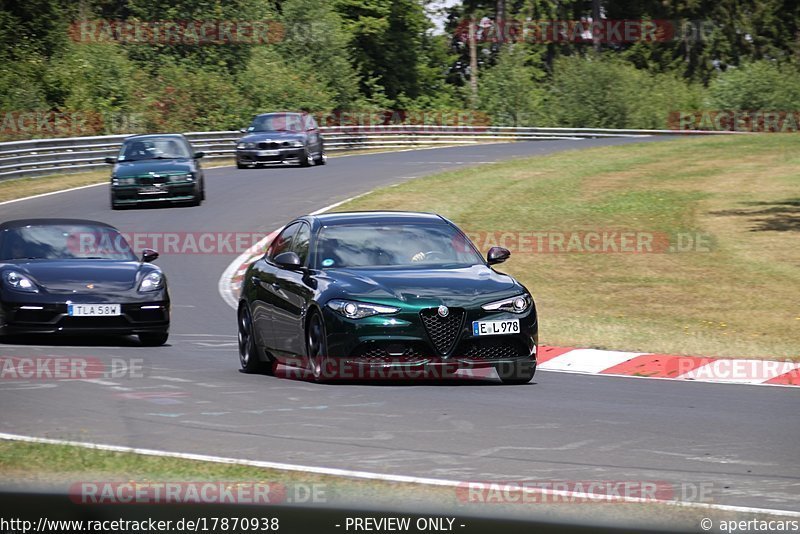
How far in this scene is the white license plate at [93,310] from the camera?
14.6m

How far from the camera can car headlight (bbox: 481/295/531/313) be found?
1173 cm

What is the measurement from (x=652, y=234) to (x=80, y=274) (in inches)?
537

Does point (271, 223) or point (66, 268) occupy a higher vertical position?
point (66, 268)

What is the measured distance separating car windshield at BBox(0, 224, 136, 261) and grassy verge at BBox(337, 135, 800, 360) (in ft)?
17.0

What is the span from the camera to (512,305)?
11844 mm

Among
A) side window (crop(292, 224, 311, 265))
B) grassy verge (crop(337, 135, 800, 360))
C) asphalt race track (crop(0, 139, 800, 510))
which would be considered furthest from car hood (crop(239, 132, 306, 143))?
side window (crop(292, 224, 311, 265))

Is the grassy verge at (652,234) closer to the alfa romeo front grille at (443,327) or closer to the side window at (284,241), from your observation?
the side window at (284,241)

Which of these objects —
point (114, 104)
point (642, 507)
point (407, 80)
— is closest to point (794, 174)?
point (114, 104)

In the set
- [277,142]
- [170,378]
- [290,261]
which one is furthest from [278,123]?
[170,378]

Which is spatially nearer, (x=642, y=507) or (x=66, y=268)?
(x=642, y=507)

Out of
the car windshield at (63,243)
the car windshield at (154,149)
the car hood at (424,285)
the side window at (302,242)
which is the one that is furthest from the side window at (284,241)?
the car windshield at (154,149)

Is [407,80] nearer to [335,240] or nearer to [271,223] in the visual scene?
[271,223]

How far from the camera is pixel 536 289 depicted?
20.8m

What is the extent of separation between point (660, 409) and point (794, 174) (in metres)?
27.4
